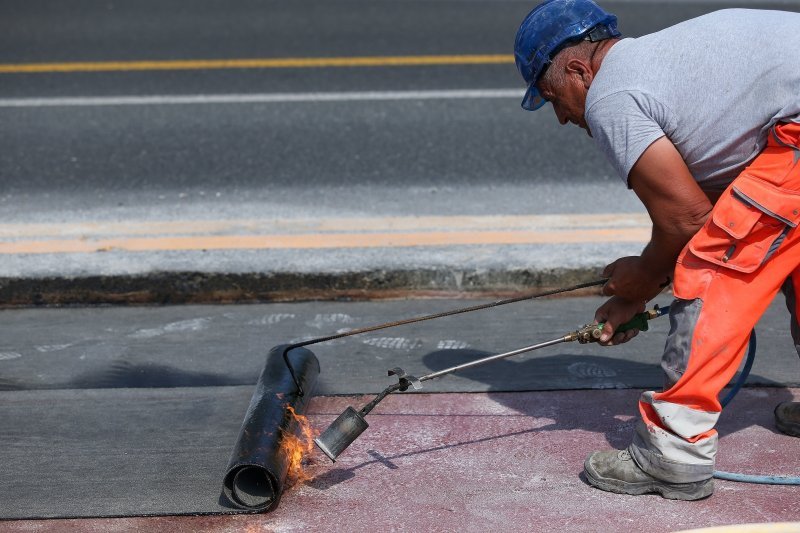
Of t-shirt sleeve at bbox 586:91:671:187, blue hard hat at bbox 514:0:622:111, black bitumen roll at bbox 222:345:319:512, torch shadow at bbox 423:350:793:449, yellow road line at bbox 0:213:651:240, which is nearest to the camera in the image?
t-shirt sleeve at bbox 586:91:671:187

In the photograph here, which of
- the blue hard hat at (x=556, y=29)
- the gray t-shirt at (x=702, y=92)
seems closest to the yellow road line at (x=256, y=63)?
the blue hard hat at (x=556, y=29)

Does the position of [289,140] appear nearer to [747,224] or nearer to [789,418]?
[789,418]

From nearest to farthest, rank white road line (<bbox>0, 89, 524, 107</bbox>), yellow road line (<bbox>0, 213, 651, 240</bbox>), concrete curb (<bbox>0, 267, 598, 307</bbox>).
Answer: concrete curb (<bbox>0, 267, 598, 307</bbox>), yellow road line (<bbox>0, 213, 651, 240</bbox>), white road line (<bbox>0, 89, 524, 107</bbox>)

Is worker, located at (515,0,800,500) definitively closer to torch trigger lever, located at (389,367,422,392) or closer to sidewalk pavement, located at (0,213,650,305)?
torch trigger lever, located at (389,367,422,392)

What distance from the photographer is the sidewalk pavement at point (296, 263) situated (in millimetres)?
4652

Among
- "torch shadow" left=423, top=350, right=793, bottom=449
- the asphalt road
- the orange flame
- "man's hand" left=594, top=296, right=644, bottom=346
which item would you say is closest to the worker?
"man's hand" left=594, top=296, right=644, bottom=346

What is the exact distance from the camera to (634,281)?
309cm

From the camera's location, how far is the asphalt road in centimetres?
564

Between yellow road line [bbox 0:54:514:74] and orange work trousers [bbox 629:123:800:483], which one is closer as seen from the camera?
orange work trousers [bbox 629:123:800:483]

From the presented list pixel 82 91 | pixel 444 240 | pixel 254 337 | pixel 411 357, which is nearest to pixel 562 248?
pixel 444 240

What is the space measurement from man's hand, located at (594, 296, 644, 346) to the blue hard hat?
75 cm

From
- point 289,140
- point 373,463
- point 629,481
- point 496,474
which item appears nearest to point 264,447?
point 373,463

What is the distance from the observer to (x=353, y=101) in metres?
7.22

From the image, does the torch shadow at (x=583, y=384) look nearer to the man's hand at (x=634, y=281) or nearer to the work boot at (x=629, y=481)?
the work boot at (x=629, y=481)
